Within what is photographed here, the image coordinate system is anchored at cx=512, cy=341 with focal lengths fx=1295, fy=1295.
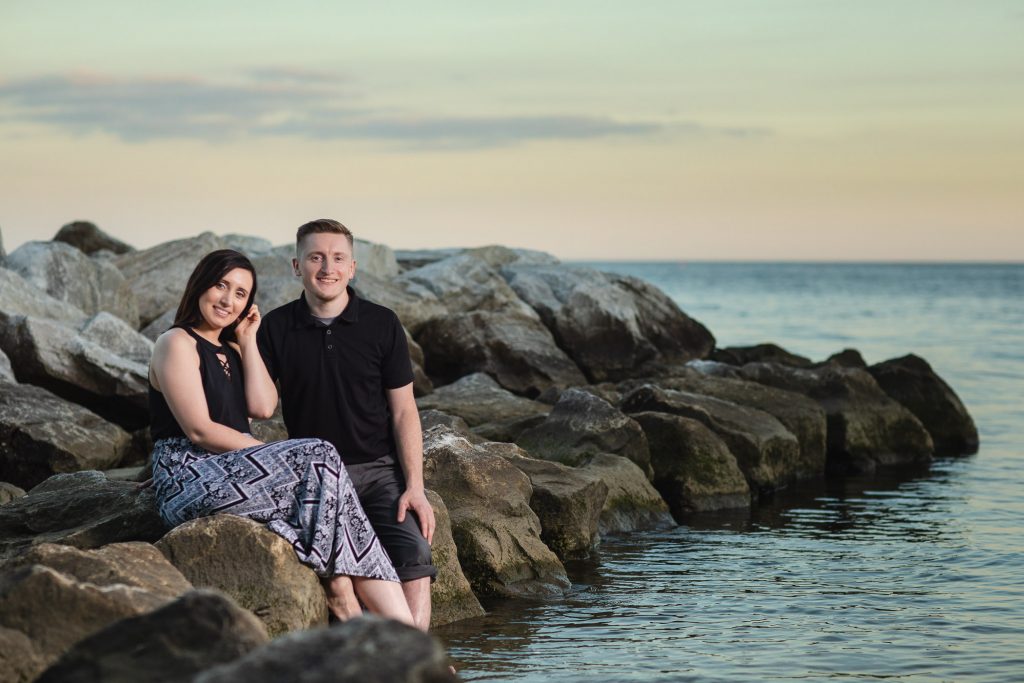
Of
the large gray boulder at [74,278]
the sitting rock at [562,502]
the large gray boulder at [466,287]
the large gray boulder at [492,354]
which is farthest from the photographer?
the large gray boulder at [466,287]

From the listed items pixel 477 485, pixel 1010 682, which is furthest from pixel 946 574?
pixel 477 485

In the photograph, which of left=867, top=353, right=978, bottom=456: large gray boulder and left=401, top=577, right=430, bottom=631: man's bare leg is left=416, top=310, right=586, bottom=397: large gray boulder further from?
left=401, top=577, right=430, bottom=631: man's bare leg

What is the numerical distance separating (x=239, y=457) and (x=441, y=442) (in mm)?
3602

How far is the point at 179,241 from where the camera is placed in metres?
20.1

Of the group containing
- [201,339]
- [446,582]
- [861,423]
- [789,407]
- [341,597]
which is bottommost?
[446,582]

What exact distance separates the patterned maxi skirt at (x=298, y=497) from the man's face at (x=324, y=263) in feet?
2.62

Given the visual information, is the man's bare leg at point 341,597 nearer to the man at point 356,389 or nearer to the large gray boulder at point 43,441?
the man at point 356,389

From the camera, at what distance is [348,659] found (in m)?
3.44

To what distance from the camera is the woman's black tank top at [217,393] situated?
6387 mm

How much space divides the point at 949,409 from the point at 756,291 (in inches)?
3068

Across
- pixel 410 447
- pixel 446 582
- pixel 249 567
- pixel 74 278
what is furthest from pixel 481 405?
pixel 249 567

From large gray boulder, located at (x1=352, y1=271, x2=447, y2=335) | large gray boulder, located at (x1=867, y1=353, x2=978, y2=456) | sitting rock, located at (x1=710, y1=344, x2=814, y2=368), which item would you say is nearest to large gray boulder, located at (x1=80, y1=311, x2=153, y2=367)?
large gray boulder, located at (x1=352, y1=271, x2=447, y2=335)

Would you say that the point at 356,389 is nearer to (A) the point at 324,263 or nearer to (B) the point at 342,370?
(B) the point at 342,370

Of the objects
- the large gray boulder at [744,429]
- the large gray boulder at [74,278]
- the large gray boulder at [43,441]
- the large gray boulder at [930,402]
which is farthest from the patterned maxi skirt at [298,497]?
the large gray boulder at [930,402]
